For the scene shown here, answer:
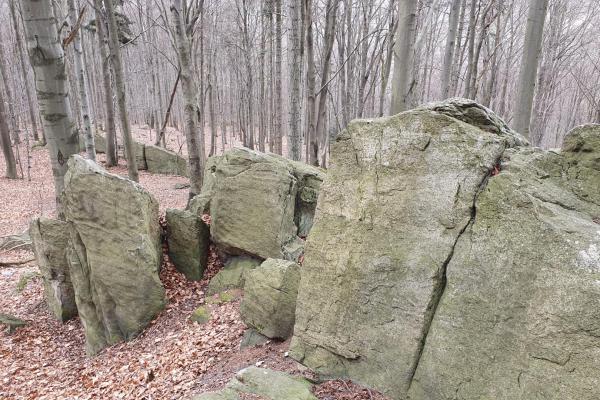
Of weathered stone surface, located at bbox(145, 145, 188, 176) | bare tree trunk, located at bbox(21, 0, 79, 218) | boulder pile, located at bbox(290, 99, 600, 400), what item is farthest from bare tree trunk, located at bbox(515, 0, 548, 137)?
weathered stone surface, located at bbox(145, 145, 188, 176)

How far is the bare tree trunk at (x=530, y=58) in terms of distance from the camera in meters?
6.55

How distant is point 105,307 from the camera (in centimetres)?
667

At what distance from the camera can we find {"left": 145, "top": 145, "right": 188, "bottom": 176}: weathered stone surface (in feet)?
64.6

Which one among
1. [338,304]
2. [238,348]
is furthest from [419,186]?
[238,348]

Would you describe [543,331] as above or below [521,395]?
above

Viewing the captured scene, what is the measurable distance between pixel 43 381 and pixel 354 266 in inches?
203

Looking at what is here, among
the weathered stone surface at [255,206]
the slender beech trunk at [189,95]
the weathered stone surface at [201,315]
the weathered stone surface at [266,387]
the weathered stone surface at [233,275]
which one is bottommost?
the weathered stone surface at [201,315]

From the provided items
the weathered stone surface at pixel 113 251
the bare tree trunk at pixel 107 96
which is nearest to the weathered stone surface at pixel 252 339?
the weathered stone surface at pixel 113 251

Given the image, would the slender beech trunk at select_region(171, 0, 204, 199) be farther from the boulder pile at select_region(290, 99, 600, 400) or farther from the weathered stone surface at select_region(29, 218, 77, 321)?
the boulder pile at select_region(290, 99, 600, 400)

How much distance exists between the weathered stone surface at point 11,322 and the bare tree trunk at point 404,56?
772 centimetres

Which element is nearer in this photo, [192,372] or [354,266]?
[354,266]

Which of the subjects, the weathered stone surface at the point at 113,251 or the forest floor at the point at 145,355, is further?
the weathered stone surface at the point at 113,251

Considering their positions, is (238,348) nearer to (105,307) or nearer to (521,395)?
(105,307)

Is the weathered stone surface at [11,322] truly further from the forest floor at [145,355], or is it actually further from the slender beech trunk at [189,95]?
the slender beech trunk at [189,95]
